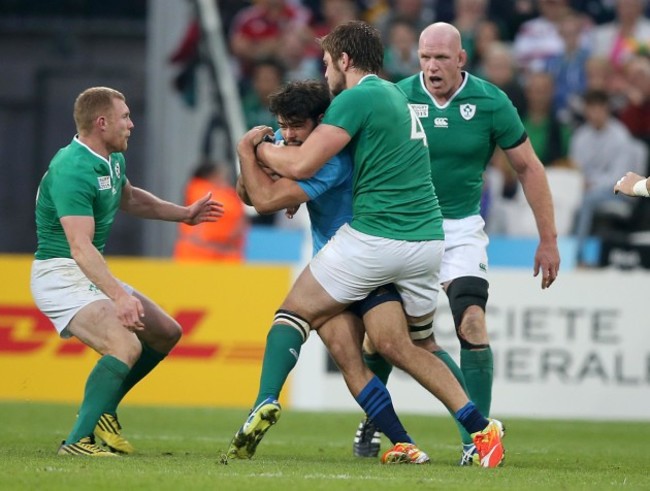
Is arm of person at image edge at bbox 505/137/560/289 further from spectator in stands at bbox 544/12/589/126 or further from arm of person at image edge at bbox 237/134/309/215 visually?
spectator in stands at bbox 544/12/589/126

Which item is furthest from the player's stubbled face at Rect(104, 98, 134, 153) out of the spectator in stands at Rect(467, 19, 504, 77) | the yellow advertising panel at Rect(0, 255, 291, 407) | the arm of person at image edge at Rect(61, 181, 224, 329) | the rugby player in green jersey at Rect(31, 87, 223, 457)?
the spectator in stands at Rect(467, 19, 504, 77)

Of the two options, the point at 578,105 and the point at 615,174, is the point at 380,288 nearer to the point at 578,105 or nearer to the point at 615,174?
the point at 615,174

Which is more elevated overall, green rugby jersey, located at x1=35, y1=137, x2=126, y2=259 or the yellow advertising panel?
green rugby jersey, located at x1=35, y1=137, x2=126, y2=259

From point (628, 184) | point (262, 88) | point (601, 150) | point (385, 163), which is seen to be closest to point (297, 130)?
point (385, 163)

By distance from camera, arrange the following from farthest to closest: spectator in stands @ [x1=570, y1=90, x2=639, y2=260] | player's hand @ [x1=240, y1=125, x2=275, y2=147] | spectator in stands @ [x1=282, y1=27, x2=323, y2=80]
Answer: spectator in stands @ [x1=282, y1=27, x2=323, y2=80]
spectator in stands @ [x1=570, y1=90, x2=639, y2=260]
player's hand @ [x1=240, y1=125, x2=275, y2=147]

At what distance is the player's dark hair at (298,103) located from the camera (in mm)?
7658

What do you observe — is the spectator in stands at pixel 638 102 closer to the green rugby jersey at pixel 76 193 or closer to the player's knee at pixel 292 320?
the green rugby jersey at pixel 76 193

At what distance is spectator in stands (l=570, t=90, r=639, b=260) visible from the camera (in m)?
15.3

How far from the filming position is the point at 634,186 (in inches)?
302

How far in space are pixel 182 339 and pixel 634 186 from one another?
21.8ft

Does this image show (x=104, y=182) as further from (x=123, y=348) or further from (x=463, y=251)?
(x=463, y=251)

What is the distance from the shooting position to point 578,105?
1641 centimetres

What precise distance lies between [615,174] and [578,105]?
132 centimetres

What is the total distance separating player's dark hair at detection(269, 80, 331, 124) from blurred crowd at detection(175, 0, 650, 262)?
7048 mm
